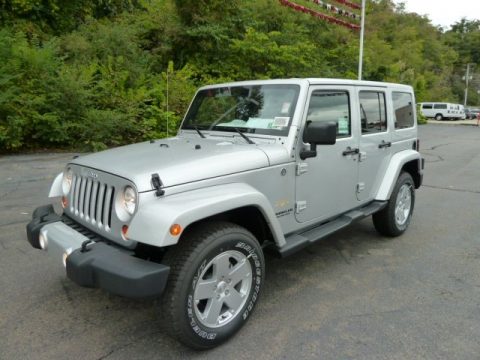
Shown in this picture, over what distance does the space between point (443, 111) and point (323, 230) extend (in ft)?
137

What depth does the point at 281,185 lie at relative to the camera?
3.18 metres

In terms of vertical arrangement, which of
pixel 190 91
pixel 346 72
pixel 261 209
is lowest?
pixel 261 209

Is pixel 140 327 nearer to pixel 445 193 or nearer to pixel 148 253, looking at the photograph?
pixel 148 253

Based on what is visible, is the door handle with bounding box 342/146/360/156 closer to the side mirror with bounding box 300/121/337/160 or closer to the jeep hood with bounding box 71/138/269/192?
the side mirror with bounding box 300/121/337/160

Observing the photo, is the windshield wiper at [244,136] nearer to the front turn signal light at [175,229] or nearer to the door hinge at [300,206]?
the door hinge at [300,206]

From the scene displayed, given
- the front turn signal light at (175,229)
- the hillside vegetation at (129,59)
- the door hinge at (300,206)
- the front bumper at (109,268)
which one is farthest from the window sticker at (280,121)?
the hillside vegetation at (129,59)

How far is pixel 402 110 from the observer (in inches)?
196

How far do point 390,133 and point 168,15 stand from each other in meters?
13.2

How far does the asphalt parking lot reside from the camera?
270cm

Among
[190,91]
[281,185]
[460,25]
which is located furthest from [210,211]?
[460,25]

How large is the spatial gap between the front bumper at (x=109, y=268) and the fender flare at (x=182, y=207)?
6.4 inches

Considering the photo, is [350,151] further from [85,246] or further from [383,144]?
[85,246]

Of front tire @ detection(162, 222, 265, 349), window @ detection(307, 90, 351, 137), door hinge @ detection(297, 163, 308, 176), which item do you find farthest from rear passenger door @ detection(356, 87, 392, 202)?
front tire @ detection(162, 222, 265, 349)

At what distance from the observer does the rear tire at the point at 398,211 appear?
464 cm
